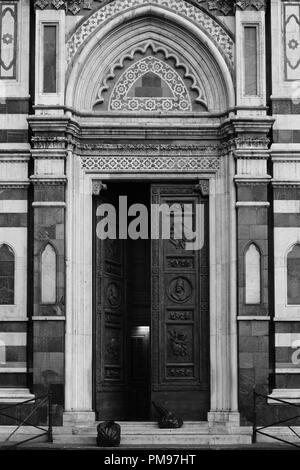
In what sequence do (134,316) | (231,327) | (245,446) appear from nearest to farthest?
(245,446)
(231,327)
(134,316)

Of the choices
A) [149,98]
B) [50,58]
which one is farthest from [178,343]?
[50,58]

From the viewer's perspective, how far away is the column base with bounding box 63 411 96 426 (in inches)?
954

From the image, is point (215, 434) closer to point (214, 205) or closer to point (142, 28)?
point (214, 205)

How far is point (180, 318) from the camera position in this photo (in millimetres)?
25375

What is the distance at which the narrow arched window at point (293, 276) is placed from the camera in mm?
24844

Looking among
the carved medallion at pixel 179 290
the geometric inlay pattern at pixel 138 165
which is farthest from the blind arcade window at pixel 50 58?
the carved medallion at pixel 179 290

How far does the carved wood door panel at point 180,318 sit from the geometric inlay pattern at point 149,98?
156 centimetres

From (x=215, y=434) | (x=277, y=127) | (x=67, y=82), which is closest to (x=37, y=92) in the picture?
(x=67, y=82)

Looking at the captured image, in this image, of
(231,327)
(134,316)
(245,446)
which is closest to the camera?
(245,446)

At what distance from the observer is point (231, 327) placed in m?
24.7

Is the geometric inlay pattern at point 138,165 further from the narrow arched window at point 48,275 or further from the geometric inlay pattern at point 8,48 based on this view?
the geometric inlay pattern at point 8,48

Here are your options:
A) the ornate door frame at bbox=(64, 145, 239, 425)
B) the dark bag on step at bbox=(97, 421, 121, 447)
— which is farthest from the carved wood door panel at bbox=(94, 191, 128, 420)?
the dark bag on step at bbox=(97, 421, 121, 447)

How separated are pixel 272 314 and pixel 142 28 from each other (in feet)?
20.1

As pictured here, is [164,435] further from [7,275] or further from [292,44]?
[292,44]
